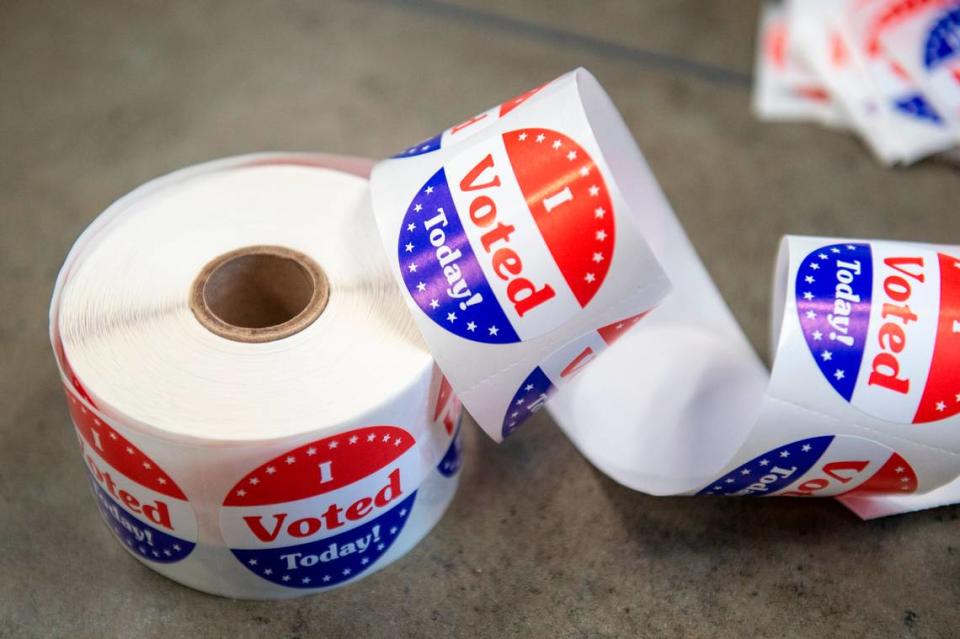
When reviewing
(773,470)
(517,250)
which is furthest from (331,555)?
(773,470)

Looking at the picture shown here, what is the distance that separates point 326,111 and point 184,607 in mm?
1134

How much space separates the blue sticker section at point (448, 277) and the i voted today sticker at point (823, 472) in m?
0.38

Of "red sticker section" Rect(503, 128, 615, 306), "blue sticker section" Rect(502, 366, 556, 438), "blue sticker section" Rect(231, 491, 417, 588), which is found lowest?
"blue sticker section" Rect(231, 491, 417, 588)

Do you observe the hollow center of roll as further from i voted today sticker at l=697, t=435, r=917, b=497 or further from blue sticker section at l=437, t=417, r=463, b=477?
i voted today sticker at l=697, t=435, r=917, b=497

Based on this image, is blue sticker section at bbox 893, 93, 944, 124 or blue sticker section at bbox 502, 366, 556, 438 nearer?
blue sticker section at bbox 502, 366, 556, 438

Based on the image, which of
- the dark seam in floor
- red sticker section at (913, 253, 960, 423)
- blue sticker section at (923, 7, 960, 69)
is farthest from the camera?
the dark seam in floor

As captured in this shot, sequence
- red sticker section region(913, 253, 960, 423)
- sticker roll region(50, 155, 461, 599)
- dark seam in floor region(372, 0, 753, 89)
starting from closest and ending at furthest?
sticker roll region(50, 155, 461, 599), red sticker section region(913, 253, 960, 423), dark seam in floor region(372, 0, 753, 89)

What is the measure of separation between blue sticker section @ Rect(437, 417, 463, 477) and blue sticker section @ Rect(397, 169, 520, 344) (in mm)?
218

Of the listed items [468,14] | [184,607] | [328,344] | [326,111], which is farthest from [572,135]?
[468,14]

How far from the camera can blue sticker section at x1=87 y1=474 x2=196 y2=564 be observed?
4.53ft

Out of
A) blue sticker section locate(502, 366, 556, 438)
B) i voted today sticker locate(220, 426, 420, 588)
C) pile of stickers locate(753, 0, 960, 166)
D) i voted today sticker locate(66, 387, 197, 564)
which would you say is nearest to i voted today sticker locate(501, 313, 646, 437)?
blue sticker section locate(502, 366, 556, 438)

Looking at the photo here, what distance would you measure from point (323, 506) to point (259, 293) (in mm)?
346

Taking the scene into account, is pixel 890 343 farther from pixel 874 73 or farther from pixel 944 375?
pixel 874 73

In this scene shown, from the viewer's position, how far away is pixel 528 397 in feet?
4.71
